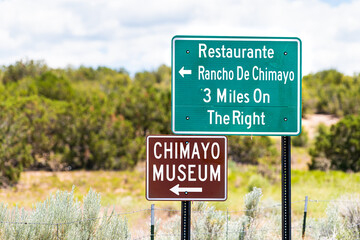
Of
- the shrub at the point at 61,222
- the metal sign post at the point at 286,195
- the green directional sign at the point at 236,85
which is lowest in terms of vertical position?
the shrub at the point at 61,222

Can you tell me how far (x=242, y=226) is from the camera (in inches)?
270

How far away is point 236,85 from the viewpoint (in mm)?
4465

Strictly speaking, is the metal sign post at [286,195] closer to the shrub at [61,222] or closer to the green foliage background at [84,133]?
the shrub at [61,222]

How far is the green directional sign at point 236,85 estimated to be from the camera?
4391mm

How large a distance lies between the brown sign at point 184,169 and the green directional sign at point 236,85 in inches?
6.9

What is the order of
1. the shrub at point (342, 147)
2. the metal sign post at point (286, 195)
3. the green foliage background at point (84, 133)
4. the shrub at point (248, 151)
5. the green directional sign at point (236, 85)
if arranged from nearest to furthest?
the green directional sign at point (236, 85) → the metal sign post at point (286, 195) → the green foliage background at point (84, 133) → the shrub at point (342, 147) → the shrub at point (248, 151)

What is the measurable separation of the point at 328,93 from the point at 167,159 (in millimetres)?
43238

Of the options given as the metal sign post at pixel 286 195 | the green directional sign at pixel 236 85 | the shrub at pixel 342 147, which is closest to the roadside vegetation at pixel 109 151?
the shrub at pixel 342 147

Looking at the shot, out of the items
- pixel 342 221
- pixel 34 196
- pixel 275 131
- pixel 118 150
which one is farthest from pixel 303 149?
pixel 275 131

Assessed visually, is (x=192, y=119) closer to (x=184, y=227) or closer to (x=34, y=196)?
(x=184, y=227)

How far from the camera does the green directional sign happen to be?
439 cm

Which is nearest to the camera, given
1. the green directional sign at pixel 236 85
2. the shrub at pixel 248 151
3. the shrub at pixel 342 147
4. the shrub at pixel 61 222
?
the green directional sign at pixel 236 85

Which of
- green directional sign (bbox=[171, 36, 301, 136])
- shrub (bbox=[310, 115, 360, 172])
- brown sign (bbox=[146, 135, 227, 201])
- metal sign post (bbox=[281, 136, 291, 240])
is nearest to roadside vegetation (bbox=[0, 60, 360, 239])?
shrub (bbox=[310, 115, 360, 172])

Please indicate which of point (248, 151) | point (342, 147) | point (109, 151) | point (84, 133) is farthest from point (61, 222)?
point (342, 147)
